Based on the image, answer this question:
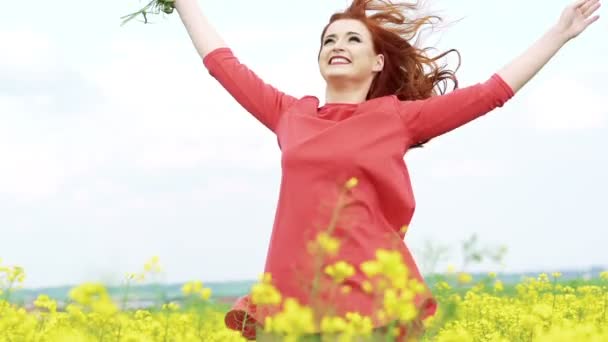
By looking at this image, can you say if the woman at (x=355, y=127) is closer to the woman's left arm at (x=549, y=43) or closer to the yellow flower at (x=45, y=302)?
the woman's left arm at (x=549, y=43)

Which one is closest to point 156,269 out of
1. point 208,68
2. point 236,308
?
point 236,308

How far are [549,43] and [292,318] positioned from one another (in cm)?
214

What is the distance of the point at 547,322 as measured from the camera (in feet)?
13.5

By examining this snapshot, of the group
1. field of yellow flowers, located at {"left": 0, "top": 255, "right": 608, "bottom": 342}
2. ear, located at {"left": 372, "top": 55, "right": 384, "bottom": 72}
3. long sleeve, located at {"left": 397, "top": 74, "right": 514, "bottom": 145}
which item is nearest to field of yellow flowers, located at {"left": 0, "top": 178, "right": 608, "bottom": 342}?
field of yellow flowers, located at {"left": 0, "top": 255, "right": 608, "bottom": 342}

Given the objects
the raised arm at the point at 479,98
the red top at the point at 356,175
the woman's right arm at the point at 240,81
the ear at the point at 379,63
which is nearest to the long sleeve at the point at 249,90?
the woman's right arm at the point at 240,81

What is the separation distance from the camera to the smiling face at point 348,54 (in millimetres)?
3807

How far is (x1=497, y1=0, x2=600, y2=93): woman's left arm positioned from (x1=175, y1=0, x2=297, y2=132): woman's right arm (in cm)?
90

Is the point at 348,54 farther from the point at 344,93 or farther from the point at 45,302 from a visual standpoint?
the point at 45,302

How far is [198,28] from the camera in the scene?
13.7 feet

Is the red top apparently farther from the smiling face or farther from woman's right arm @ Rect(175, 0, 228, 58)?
woman's right arm @ Rect(175, 0, 228, 58)

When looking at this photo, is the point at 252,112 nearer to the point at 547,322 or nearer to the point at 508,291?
the point at 547,322

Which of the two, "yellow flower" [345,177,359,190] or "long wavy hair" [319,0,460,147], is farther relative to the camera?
A: "long wavy hair" [319,0,460,147]

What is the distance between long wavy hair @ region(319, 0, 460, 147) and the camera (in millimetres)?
4055

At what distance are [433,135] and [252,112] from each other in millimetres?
786
